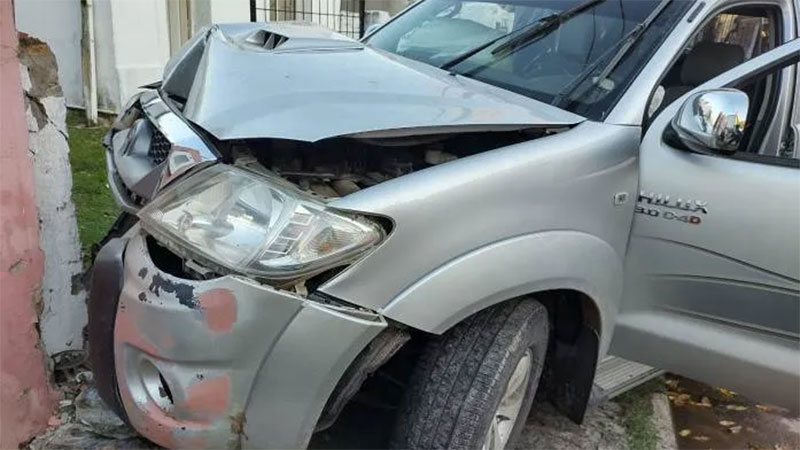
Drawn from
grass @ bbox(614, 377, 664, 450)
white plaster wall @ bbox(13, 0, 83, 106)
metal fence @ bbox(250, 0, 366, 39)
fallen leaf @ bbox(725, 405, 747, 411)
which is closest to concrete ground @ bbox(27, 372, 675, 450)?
grass @ bbox(614, 377, 664, 450)

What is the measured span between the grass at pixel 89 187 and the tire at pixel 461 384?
5.92 feet

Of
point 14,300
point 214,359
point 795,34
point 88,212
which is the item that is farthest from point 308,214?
point 88,212

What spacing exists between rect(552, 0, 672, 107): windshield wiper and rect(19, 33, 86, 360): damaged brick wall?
178cm

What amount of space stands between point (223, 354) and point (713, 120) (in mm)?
1642

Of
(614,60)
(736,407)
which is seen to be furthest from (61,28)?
(736,407)

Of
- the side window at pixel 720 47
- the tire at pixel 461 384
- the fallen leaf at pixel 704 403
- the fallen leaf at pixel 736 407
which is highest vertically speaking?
the side window at pixel 720 47

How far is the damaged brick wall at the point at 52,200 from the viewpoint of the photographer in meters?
2.52

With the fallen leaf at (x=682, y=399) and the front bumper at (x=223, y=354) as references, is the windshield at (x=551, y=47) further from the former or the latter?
the fallen leaf at (x=682, y=399)

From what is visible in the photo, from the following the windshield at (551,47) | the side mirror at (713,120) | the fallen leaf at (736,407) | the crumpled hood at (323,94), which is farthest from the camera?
the fallen leaf at (736,407)

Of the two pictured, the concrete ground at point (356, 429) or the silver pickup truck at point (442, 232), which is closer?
the silver pickup truck at point (442, 232)

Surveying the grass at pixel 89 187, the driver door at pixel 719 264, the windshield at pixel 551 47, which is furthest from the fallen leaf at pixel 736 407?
the grass at pixel 89 187

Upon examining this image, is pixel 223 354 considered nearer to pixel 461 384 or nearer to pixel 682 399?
pixel 461 384

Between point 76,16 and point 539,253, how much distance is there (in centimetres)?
680

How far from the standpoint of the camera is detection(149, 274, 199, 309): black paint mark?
185cm
